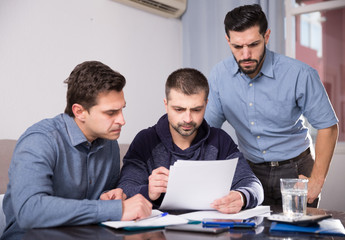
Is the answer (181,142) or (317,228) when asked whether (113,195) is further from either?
(317,228)

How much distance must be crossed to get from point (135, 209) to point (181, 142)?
544 millimetres

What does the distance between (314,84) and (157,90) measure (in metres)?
1.69

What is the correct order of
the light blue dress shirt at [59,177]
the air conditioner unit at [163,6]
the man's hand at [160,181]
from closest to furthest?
the light blue dress shirt at [59,177], the man's hand at [160,181], the air conditioner unit at [163,6]

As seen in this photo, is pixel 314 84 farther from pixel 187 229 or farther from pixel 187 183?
pixel 187 229

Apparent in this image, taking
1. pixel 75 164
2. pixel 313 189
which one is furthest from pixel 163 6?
pixel 75 164

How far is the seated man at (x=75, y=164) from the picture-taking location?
3.64 ft

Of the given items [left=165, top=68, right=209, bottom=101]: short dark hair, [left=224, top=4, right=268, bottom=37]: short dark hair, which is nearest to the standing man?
[left=224, top=4, right=268, bottom=37]: short dark hair

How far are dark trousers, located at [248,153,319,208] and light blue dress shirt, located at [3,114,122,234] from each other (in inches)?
34.8

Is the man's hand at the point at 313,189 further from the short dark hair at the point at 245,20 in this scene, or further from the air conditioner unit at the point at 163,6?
the air conditioner unit at the point at 163,6

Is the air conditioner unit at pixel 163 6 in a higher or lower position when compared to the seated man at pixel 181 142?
higher

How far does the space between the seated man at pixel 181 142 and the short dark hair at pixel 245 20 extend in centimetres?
40

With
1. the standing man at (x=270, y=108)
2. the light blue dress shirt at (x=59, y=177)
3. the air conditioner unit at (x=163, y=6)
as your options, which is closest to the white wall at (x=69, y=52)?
the air conditioner unit at (x=163, y=6)

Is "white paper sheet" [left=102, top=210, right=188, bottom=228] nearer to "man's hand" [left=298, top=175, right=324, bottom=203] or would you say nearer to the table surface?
the table surface

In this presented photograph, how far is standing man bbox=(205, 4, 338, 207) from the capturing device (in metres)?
2.00
